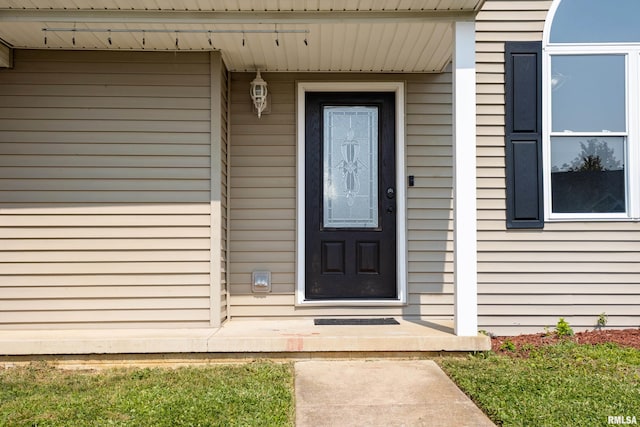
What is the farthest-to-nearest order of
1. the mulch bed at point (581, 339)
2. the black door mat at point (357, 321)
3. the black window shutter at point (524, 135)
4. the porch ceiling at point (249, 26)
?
the black window shutter at point (524, 135)
the black door mat at point (357, 321)
the mulch bed at point (581, 339)
the porch ceiling at point (249, 26)

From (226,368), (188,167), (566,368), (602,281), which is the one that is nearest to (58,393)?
(226,368)

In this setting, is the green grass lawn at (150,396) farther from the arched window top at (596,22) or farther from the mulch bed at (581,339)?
the arched window top at (596,22)

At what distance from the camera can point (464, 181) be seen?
422 centimetres

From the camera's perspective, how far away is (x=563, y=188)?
5227 millimetres

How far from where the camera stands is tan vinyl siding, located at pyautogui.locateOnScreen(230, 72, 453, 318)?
5168mm

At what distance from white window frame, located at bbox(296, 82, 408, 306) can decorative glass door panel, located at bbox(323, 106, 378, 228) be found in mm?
189

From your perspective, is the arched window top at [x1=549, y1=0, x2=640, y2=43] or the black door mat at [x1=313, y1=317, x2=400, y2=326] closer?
the black door mat at [x1=313, y1=317, x2=400, y2=326]

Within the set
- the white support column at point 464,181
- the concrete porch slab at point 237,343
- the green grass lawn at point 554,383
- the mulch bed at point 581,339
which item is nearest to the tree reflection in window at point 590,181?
the mulch bed at point 581,339

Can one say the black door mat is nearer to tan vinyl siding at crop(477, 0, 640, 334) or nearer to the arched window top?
tan vinyl siding at crop(477, 0, 640, 334)

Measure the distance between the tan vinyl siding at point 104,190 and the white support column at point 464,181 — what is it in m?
1.87

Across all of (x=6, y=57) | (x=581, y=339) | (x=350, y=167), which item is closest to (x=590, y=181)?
(x=581, y=339)

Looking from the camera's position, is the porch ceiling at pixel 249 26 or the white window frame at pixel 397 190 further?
the white window frame at pixel 397 190

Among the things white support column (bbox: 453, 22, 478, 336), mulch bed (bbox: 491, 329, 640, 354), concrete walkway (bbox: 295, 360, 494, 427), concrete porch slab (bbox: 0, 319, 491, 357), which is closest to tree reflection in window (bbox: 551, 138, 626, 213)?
mulch bed (bbox: 491, 329, 640, 354)

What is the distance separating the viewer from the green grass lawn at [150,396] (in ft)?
9.83
